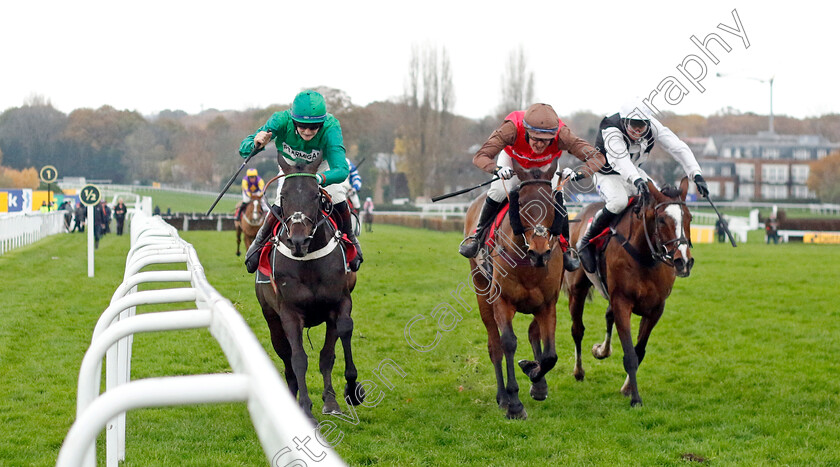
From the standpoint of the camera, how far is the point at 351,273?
557 cm

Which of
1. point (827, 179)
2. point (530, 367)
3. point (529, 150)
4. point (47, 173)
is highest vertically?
point (827, 179)

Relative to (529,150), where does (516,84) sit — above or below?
above

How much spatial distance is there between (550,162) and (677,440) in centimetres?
196

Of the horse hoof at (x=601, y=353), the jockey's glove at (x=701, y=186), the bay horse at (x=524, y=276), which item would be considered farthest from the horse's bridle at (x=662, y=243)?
the horse hoof at (x=601, y=353)

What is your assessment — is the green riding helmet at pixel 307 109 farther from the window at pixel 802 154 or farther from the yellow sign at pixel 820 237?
the window at pixel 802 154

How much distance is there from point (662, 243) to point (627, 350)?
0.81m

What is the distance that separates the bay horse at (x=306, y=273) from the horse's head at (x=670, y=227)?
2.27m

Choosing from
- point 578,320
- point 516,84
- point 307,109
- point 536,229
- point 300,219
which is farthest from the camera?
point 516,84

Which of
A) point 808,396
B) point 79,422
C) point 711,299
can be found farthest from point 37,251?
point 79,422

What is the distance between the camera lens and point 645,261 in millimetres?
6043

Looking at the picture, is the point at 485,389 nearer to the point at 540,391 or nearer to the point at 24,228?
the point at 540,391

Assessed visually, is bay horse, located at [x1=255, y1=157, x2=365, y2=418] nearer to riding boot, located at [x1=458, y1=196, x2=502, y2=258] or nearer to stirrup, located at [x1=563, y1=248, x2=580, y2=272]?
riding boot, located at [x1=458, y1=196, x2=502, y2=258]

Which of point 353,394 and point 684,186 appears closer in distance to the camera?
point 353,394

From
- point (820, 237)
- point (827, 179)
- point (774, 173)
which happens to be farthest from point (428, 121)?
point (774, 173)
